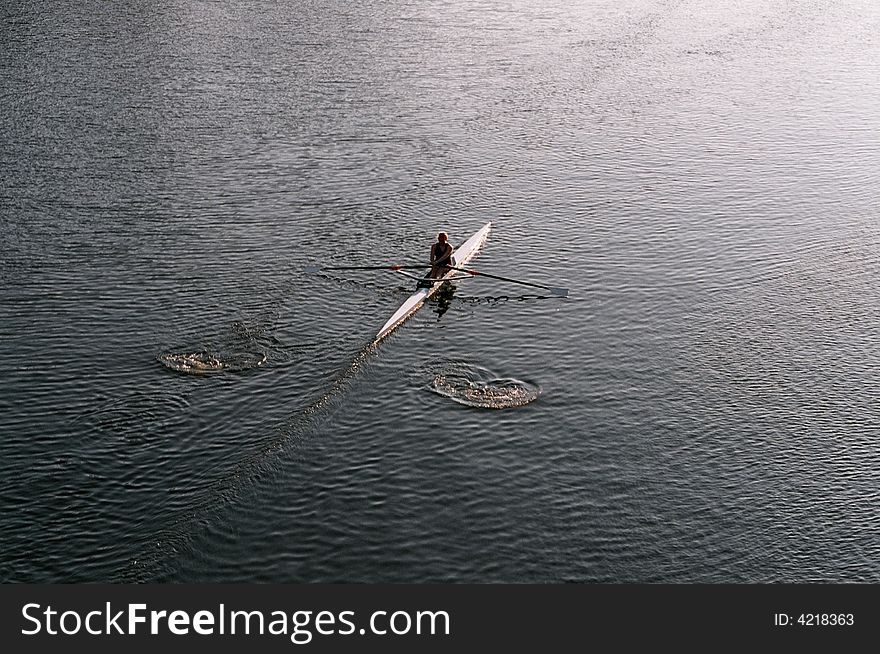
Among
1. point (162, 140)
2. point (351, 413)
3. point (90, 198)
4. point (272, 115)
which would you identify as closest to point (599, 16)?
point (272, 115)

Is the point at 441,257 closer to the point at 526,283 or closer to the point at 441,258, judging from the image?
the point at 441,258

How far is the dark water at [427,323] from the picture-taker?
1171 inches

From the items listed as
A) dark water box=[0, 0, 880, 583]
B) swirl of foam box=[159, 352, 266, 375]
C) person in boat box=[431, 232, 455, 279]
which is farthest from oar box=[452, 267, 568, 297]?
swirl of foam box=[159, 352, 266, 375]

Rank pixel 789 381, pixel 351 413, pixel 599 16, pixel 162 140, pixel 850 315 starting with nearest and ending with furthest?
pixel 351 413 < pixel 789 381 < pixel 850 315 < pixel 162 140 < pixel 599 16

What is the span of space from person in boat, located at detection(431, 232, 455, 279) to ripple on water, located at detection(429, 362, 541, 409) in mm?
6771

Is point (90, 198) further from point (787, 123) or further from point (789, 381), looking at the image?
point (787, 123)

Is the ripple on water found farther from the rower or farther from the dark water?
the rower

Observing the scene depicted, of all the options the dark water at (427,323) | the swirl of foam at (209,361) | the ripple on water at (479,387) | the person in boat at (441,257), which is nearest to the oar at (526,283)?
the person in boat at (441,257)

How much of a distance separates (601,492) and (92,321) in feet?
64.4

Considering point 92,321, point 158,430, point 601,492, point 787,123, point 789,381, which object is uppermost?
point 787,123

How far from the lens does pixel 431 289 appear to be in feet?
141

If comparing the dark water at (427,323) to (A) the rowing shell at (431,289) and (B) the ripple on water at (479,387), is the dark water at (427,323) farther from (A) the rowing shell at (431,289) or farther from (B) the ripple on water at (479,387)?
(A) the rowing shell at (431,289)

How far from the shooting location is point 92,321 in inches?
1564

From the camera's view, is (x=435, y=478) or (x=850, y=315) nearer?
(x=435, y=478)
